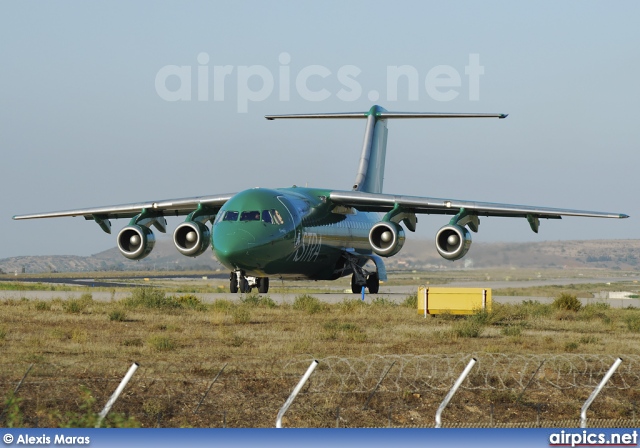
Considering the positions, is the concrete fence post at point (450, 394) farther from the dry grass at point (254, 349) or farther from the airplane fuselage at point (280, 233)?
the airplane fuselage at point (280, 233)

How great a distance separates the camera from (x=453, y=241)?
33812 mm

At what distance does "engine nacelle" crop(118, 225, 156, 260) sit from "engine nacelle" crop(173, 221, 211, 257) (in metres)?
1.01

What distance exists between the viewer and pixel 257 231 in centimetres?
3206

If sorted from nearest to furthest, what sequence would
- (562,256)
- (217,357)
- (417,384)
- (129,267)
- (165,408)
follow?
(165,408), (417,384), (217,357), (562,256), (129,267)

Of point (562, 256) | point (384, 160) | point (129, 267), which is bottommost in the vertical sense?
point (129, 267)

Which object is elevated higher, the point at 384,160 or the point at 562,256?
the point at 384,160

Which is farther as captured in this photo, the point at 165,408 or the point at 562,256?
the point at 562,256

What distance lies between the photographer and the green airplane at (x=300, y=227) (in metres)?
32.5

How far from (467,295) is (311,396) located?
13.9 meters

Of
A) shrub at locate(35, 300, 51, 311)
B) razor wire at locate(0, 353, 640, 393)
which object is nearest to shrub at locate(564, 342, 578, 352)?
razor wire at locate(0, 353, 640, 393)

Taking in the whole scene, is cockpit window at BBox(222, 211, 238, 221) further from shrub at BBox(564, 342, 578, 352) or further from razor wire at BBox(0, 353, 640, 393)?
razor wire at BBox(0, 353, 640, 393)

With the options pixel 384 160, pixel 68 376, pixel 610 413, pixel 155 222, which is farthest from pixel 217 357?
pixel 384 160

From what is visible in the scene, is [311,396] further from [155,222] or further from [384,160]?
[384,160]

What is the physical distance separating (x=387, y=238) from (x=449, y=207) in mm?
2431
